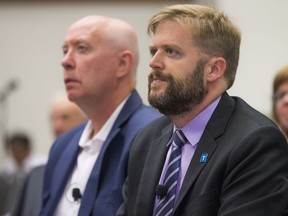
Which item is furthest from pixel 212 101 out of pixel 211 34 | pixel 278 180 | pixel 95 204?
pixel 95 204

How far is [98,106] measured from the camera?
3865mm

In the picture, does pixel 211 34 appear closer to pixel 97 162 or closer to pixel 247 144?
pixel 247 144

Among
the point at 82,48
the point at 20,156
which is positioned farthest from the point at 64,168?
the point at 20,156

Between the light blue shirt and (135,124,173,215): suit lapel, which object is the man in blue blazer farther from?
the light blue shirt

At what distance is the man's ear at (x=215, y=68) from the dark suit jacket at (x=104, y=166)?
2.81 ft

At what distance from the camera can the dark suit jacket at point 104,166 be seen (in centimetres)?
348

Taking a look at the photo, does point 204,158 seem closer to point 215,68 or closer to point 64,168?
point 215,68

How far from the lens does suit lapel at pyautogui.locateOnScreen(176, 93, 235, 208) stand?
2699 millimetres

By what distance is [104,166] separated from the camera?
3602 mm

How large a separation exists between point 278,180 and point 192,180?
1.10 ft

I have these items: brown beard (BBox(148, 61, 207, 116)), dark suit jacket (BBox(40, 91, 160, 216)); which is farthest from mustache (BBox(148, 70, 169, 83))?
dark suit jacket (BBox(40, 91, 160, 216))

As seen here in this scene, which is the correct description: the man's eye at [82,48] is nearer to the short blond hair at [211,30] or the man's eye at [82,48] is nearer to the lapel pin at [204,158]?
the short blond hair at [211,30]

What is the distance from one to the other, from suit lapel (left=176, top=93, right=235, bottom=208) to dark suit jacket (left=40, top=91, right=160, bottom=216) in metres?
0.80

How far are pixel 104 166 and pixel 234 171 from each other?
3.76ft
